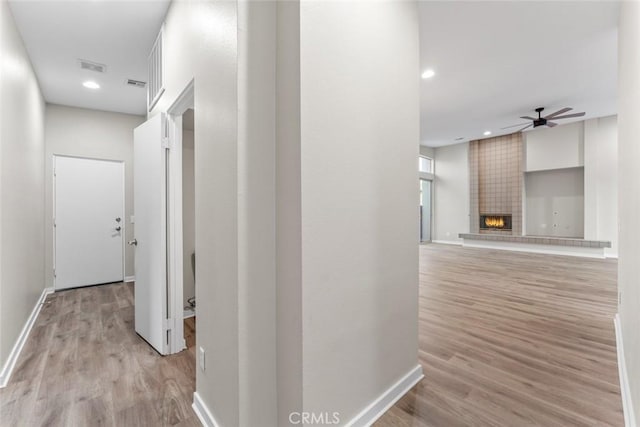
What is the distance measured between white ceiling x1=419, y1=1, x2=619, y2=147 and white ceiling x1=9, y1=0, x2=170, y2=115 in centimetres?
270

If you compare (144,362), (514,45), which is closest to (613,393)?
(144,362)

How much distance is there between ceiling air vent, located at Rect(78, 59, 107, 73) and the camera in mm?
3352

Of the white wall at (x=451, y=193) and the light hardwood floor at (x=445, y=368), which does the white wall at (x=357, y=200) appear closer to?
the light hardwood floor at (x=445, y=368)

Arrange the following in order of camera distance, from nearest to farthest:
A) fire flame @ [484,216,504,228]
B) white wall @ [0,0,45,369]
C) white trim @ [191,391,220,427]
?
white trim @ [191,391,220,427], white wall @ [0,0,45,369], fire flame @ [484,216,504,228]

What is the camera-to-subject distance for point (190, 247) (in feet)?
11.8

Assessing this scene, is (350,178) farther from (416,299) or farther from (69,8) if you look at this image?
(69,8)

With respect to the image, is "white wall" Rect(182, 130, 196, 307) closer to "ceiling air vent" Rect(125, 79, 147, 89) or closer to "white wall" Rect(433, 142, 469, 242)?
"ceiling air vent" Rect(125, 79, 147, 89)

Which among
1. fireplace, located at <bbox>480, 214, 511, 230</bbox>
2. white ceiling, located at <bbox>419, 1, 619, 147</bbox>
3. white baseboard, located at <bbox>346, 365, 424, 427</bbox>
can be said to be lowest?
white baseboard, located at <bbox>346, 365, 424, 427</bbox>

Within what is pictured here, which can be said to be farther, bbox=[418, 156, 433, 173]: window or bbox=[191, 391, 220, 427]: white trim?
bbox=[418, 156, 433, 173]: window

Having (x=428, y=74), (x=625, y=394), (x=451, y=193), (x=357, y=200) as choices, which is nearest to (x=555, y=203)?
(x=451, y=193)

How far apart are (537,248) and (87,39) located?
9.59 meters

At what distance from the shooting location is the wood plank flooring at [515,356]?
1655 mm

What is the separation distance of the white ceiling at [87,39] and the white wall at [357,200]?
1.97 metres

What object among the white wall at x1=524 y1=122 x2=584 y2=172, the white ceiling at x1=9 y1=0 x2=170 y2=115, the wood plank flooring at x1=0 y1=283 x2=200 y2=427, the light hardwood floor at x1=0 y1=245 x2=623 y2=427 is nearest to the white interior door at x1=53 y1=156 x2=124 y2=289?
the light hardwood floor at x1=0 y1=245 x2=623 y2=427
